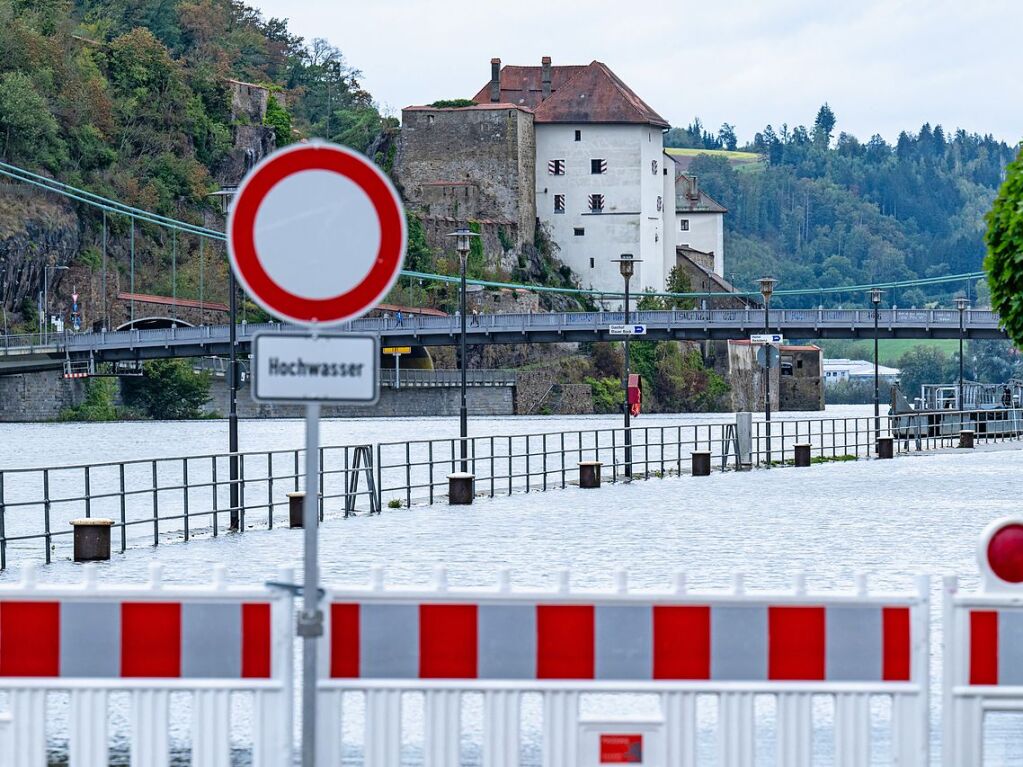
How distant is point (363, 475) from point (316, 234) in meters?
44.4

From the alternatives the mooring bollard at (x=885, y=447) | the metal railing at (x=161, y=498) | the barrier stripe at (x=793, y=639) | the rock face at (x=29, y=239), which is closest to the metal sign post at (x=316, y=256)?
the barrier stripe at (x=793, y=639)

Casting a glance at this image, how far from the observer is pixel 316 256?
5305mm

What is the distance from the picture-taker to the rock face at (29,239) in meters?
88.1

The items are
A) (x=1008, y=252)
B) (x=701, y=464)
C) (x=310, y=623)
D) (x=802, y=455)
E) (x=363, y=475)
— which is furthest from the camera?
(x=363, y=475)

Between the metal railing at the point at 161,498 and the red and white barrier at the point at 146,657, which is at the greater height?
the red and white barrier at the point at 146,657

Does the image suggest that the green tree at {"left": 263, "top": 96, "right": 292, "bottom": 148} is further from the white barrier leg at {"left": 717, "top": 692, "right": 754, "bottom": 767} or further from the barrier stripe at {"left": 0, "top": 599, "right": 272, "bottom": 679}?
the white barrier leg at {"left": 717, "top": 692, "right": 754, "bottom": 767}

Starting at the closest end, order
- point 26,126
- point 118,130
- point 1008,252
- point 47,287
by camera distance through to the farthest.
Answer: point 1008,252
point 47,287
point 26,126
point 118,130

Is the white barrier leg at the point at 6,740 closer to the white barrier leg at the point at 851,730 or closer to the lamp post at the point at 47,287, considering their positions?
the white barrier leg at the point at 851,730

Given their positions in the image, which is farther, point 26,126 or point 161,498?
point 26,126

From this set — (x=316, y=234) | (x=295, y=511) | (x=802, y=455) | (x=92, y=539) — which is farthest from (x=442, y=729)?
(x=802, y=455)

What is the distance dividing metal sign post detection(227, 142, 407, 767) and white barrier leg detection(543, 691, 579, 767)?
2.91ft

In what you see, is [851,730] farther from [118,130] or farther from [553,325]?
[118,130]

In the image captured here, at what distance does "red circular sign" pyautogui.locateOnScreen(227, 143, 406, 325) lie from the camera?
5297mm

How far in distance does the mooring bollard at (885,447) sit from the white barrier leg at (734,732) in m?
36.4
